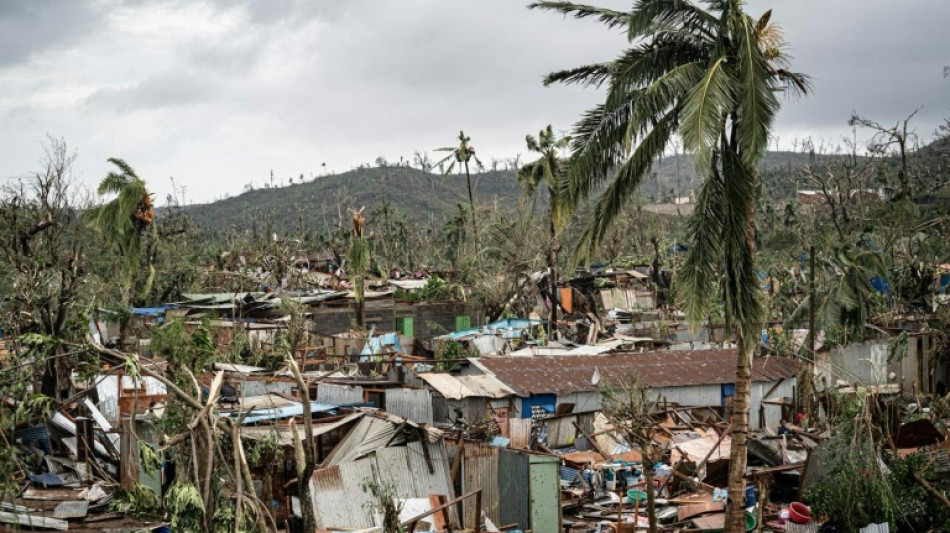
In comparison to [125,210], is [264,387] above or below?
below

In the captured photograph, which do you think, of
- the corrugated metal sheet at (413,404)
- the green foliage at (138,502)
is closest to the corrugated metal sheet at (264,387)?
the corrugated metal sheet at (413,404)

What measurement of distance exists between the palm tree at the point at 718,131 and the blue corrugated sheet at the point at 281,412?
20.8 feet

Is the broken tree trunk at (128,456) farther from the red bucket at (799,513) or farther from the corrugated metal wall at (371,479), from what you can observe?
the red bucket at (799,513)

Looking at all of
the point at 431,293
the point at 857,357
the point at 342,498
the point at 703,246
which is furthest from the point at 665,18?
the point at 431,293

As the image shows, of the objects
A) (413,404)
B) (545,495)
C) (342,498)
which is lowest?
(545,495)

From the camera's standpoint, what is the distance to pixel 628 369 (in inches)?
812

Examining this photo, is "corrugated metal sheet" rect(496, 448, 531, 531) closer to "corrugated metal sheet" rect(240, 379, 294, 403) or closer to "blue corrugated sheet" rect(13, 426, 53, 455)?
"corrugated metal sheet" rect(240, 379, 294, 403)

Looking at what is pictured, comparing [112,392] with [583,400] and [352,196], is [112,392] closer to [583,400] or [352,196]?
[583,400]

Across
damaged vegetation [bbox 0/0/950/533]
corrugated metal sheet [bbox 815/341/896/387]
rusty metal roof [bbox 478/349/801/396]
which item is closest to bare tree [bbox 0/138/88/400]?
damaged vegetation [bbox 0/0/950/533]

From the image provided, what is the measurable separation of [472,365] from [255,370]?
491 cm

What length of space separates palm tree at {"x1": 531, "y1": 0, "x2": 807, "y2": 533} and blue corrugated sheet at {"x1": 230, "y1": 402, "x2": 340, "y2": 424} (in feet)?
20.8

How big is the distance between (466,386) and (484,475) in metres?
3.54

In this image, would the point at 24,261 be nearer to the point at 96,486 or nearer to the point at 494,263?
the point at 96,486

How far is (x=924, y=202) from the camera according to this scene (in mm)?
41812
